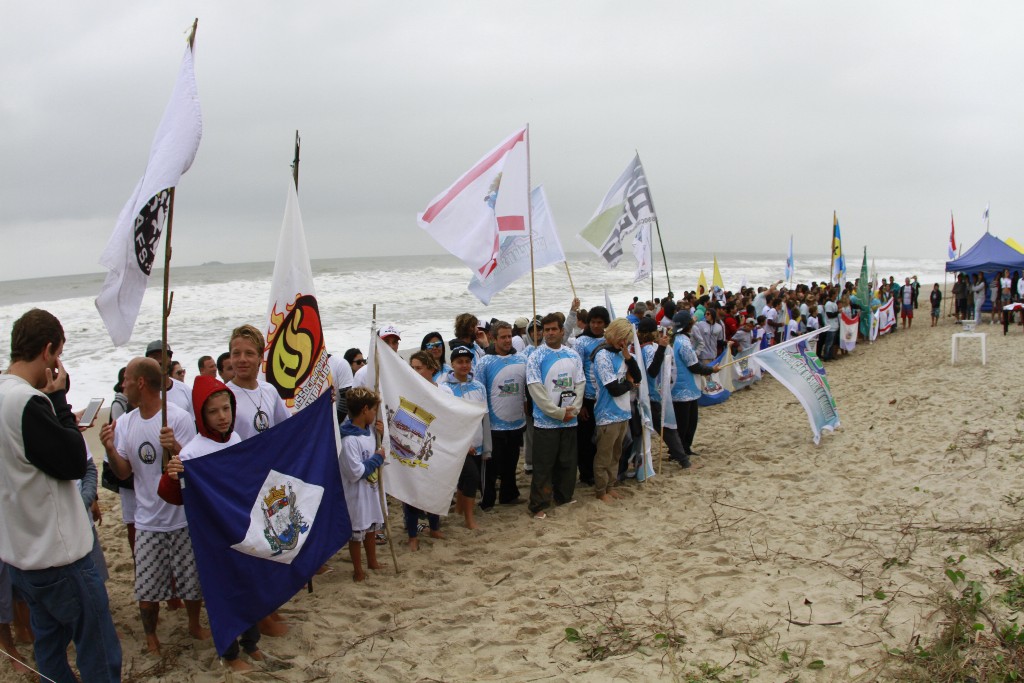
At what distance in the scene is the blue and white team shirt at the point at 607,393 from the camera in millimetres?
6586

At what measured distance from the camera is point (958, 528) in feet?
17.0

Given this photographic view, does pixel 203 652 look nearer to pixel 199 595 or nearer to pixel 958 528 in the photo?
pixel 199 595

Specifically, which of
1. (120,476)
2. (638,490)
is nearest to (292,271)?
(120,476)

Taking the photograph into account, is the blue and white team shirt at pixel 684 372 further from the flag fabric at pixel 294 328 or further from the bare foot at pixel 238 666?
the bare foot at pixel 238 666

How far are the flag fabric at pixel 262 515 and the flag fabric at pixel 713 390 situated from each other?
7.50 metres

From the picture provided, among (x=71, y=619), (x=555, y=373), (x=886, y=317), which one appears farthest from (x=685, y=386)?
(x=886, y=317)

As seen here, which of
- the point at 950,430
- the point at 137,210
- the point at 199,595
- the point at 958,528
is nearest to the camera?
the point at 137,210

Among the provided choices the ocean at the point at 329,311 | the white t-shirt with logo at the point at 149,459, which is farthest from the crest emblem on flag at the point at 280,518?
the ocean at the point at 329,311

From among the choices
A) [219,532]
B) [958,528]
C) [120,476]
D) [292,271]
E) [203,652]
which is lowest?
[203,652]

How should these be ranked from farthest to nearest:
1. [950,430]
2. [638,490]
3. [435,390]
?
1. [950,430]
2. [638,490]
3. [435,390]

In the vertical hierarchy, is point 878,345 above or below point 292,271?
below

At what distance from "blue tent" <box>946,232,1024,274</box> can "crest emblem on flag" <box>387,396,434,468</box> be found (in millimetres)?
16872

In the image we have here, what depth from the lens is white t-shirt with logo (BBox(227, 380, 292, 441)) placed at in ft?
15.0

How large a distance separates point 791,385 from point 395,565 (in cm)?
539
